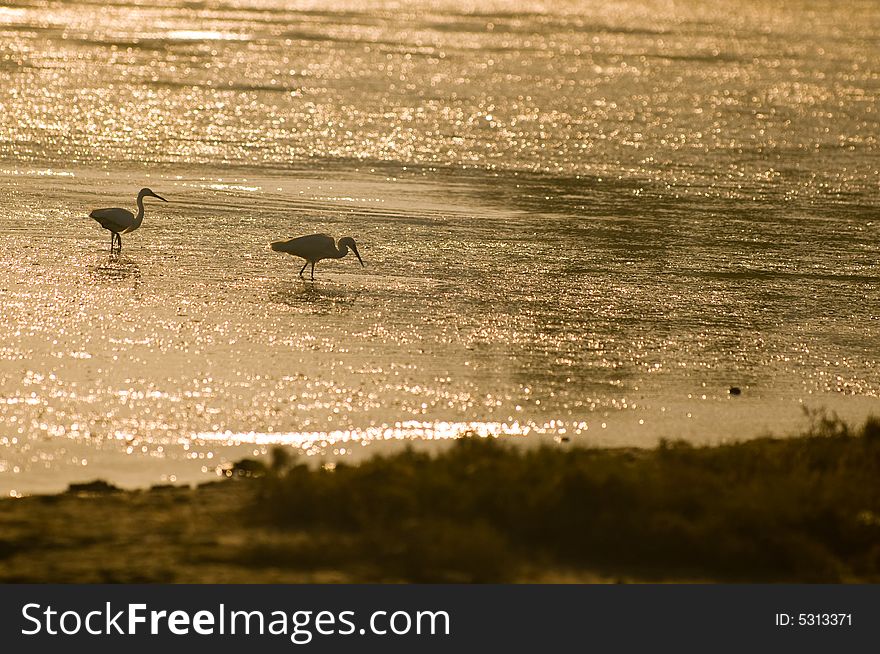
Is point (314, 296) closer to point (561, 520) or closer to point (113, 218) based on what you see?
point (113, 218)

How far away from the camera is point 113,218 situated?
613 inches

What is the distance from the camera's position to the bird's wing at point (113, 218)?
51.0 ft

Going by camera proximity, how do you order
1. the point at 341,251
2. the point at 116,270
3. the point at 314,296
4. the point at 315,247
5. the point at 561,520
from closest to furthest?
the point at 561,520 → the point at 314,296 → the point at 116,270 → the point at 315,247 → the point at 341,251

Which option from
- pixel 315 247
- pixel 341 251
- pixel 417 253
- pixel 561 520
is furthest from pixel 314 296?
pixel 561 520

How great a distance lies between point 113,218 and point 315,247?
2.13m

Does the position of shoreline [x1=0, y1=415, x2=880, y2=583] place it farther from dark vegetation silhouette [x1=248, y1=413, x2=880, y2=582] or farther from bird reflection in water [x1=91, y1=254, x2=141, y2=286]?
bird reflection in water [x1=91, y1=254, x2=141, y2=286]

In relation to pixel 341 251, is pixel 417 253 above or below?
above

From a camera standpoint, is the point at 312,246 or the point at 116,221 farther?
the point at 116,221

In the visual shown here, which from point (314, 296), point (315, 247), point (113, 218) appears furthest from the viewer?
point (113, 218)

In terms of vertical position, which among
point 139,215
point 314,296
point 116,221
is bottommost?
point 314,296

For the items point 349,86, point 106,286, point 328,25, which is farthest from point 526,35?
point 106,286

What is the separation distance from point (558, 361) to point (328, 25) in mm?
30497

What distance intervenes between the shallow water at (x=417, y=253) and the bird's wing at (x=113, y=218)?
274 millimetres

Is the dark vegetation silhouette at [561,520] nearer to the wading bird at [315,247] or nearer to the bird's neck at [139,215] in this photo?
the wading bird at [315,247]
